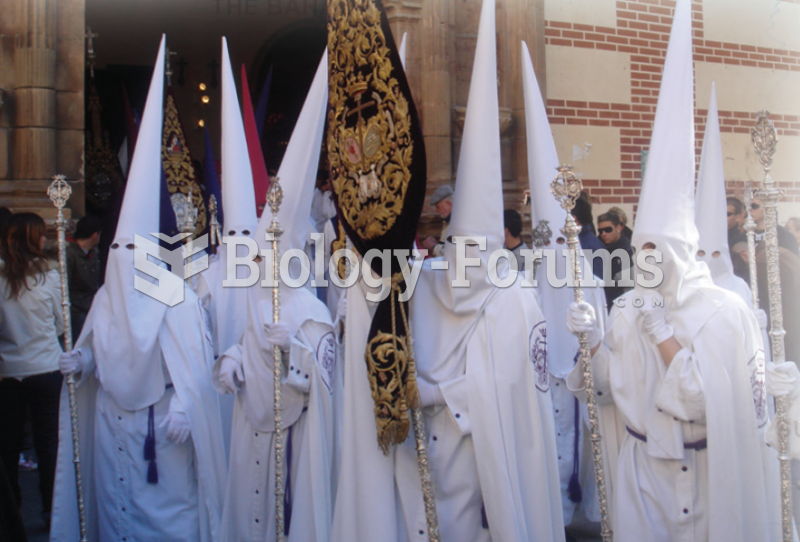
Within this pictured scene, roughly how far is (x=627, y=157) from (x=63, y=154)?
5.49 meters

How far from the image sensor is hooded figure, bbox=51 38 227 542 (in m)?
4.69

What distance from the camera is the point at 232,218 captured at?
607 centimetres

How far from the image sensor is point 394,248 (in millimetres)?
3650

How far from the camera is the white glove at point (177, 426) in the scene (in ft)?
15.1

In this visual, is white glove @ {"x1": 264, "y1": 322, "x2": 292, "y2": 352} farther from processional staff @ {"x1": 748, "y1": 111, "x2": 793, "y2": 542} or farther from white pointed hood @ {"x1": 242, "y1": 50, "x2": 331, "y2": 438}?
processional staff @ {"x1": 748, "y1": 111, "x2": 793, "y2": 542}

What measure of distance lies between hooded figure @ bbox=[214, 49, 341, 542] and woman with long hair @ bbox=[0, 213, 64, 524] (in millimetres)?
1472

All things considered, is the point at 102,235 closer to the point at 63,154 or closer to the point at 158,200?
the point at 158,200

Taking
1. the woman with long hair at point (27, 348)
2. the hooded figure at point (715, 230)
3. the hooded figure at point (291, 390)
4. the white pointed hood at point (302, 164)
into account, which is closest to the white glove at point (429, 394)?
the hooded figure at point (291, 390)

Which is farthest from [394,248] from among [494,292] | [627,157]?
[627,157]

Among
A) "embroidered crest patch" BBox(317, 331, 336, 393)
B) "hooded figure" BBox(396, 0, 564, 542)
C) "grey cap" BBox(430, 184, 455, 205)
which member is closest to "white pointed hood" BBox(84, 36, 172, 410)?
"embroidered crest patch" BBox(317, 331, 336, 393)

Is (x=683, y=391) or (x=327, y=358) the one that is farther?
(x=327, y=358)

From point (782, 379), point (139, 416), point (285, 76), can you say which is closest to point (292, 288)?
point (139, 416)

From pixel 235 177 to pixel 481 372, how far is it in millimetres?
2997

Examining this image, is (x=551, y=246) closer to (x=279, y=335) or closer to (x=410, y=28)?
(x=279, y=335)
